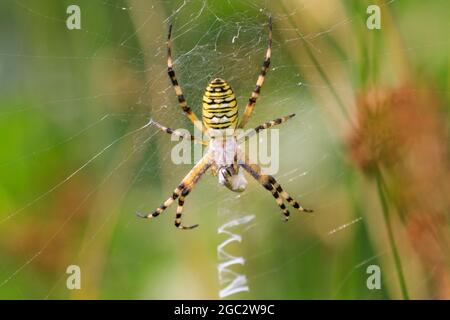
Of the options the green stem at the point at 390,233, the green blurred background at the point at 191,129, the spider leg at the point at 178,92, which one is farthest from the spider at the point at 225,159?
the green stem at the point at 390,233

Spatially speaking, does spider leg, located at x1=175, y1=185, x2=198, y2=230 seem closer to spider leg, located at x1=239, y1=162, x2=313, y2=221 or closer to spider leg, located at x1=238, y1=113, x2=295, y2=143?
spider leg, located at x1=239, y1=162, x2=313, y2=221

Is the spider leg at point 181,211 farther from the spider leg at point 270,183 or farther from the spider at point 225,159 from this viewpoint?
the spider leg at point 270,183

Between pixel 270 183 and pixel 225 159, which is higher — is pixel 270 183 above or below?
below

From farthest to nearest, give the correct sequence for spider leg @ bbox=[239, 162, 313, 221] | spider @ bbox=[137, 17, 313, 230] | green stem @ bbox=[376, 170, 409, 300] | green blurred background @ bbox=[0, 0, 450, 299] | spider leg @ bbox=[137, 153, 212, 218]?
spider leg @ bbox=[239, 162, 313, 221], spider leg @ bbox=[137, 153, 212, 218], spider @ bbox=[137, 17, 313, 230], green stem @ bbox=[376, 170, 409, 300], green blurred background @ bbox=[0, 0, 450, 299]

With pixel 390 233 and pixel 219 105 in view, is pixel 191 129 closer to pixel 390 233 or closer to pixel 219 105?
pixel 219 105

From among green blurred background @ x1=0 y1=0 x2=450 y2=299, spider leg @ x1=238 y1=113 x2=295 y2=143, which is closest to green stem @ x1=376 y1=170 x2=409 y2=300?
green blurred background @ x1=0 y1=0 x2=450 y2=299

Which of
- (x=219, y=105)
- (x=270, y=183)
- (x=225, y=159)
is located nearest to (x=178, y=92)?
(x=219, y=105)

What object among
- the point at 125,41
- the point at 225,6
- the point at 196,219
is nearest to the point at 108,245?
the point at 196,219
